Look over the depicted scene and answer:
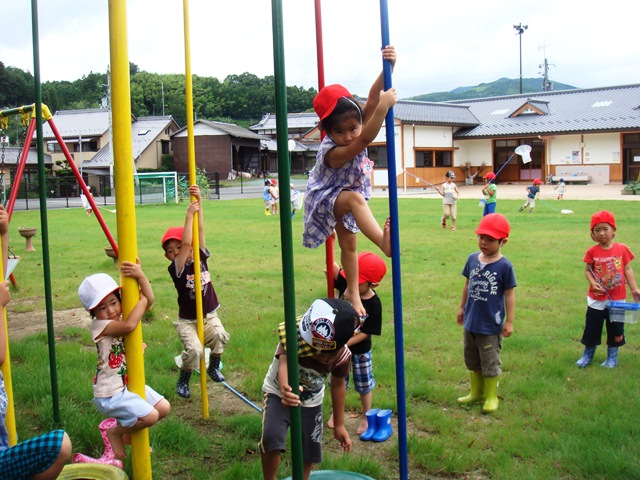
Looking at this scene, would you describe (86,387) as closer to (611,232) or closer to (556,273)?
(611,232)

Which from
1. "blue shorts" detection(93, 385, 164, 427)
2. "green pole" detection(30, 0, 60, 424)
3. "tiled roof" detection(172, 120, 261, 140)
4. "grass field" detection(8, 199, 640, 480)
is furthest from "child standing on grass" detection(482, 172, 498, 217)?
"tiled roof" detection(172, 120, 261, 140)

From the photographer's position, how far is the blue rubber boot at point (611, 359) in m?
5.62

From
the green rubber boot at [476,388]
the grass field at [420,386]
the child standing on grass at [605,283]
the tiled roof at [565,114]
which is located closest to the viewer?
the grass field at [420,386]

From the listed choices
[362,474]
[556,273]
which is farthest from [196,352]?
[556,273]

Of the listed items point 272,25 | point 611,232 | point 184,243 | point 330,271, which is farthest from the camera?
point 611,232

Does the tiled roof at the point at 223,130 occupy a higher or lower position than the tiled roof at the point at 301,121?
lower

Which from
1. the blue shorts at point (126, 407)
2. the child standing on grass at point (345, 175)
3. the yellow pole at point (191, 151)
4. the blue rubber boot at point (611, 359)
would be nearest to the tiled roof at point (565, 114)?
the blue rubber boot at point (611, 359)

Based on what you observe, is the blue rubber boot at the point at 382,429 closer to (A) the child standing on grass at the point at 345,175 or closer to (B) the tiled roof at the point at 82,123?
(A) the child standing on grass at the point at 345,175

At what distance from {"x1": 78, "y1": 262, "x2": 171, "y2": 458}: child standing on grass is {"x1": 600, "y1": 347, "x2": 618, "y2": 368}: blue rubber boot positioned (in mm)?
3997

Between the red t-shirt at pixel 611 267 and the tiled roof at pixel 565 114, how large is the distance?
3533cm

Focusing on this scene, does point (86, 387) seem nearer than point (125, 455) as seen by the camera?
No

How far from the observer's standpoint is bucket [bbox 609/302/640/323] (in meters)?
5.33

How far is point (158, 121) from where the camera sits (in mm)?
54375

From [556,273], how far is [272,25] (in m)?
8.80
